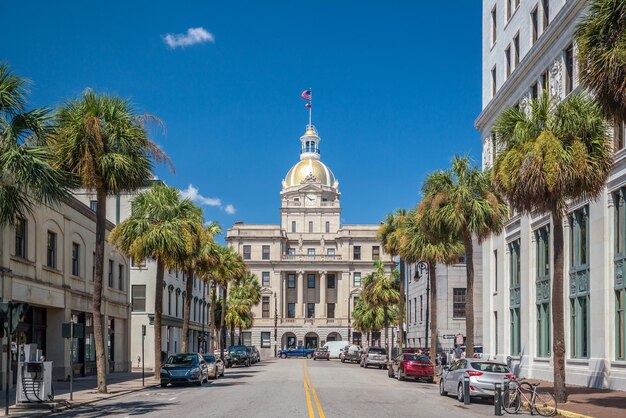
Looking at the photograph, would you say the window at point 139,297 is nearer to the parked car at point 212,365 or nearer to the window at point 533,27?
the parked car at point 212,365

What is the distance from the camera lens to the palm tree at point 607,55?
18420 millimetres

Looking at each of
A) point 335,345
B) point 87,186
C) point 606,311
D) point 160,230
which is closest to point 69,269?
point 160,230

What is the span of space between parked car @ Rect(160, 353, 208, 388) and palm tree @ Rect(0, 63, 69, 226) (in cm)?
1639

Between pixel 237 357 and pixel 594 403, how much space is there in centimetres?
4369

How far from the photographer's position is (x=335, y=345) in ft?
343

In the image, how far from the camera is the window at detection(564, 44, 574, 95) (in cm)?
3664

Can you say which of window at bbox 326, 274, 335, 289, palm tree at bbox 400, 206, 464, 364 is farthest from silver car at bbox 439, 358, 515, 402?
window at bbox 326, 274, 335, 289

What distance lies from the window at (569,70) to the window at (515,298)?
37.4 feet

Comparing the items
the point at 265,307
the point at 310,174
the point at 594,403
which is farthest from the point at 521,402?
the point at 310,174

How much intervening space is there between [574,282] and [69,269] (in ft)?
76.1

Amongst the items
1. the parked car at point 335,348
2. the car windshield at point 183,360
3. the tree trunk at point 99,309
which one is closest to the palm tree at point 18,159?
the tree trunk at point 99,309

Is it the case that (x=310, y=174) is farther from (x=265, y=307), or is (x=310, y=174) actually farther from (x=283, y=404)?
(x=283, y=404)

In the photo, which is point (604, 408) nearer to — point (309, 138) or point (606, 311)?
point (606, 311)

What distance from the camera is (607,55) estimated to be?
1852cm
